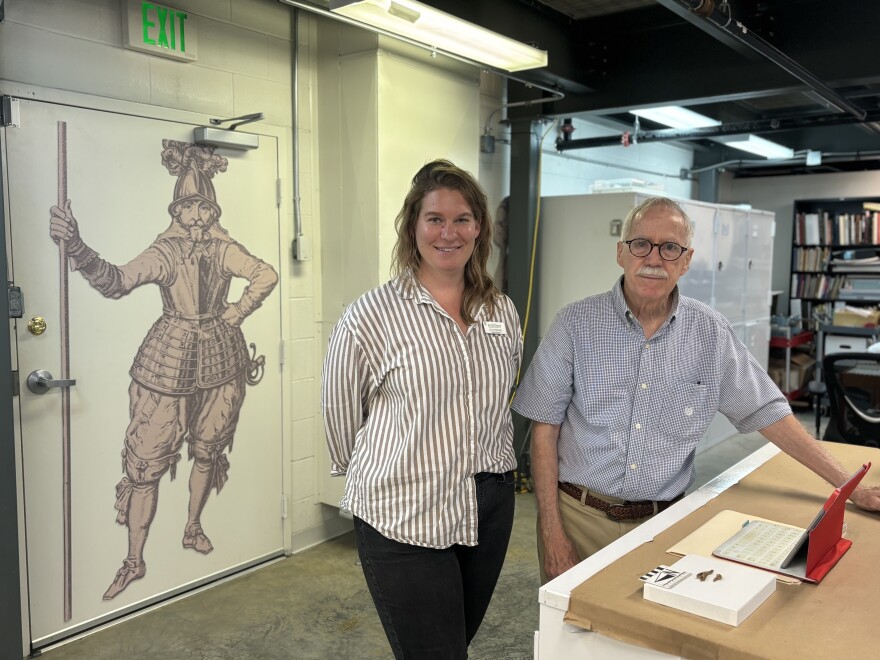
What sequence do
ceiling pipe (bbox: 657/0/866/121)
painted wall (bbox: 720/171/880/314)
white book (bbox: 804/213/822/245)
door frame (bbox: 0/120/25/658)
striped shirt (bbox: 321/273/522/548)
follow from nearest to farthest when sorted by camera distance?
1. striped shirt (bbox: 321/273/522/548)
2. ceiling pipe (bbox: 657/0/866/121)
3. door frame (bbox: 0/120/25/658)
4. painted wall (bbox: 720/171/880/314)
5. white book (bbox: 804/213/822/245)

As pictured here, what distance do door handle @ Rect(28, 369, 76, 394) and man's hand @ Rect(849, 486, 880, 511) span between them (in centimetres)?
Answer: 262

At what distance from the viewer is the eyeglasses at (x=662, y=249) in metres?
1.77

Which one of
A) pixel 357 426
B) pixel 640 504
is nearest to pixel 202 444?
pixel 357 426

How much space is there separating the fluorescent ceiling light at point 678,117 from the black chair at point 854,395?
1874 mm

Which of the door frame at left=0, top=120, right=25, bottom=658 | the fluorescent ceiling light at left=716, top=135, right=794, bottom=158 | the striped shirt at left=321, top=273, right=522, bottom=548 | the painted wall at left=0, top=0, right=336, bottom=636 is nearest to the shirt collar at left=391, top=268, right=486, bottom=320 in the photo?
the striped shirt at left=321, top=273, right=522, bottom=548

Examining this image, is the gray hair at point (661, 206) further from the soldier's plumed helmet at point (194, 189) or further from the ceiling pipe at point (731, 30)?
the soldier's plumed helmet at point (194, 189)

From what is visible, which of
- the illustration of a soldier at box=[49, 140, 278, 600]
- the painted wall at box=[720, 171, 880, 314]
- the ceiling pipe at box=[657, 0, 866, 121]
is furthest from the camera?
the painted wall at box=[720, 171, 880, 314]

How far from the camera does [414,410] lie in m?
1.57

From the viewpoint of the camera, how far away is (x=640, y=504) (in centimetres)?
183

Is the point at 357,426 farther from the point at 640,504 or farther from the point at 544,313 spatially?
the point at 544,313

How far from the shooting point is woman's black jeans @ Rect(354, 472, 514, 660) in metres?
1.57

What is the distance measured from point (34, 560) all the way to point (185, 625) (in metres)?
0.64

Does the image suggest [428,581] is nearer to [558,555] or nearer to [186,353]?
[558,555]

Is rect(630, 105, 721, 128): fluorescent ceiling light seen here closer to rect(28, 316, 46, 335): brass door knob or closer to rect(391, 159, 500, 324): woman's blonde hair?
rect(391, 159, 500, 324): woman's blonde hair
